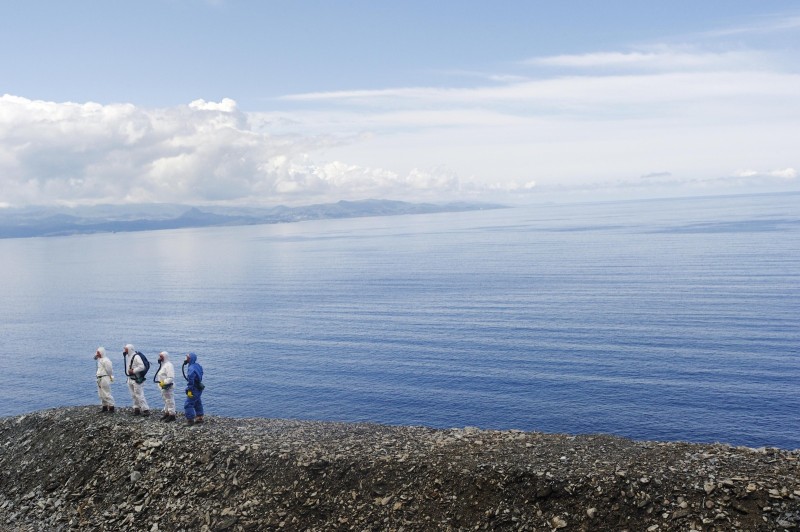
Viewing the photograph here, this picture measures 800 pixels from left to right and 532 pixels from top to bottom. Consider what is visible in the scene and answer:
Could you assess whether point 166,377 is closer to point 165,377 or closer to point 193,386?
point 165,377

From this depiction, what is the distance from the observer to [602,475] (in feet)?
72.9

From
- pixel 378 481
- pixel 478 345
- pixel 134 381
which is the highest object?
pixel 134 381

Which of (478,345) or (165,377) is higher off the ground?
(165,377)

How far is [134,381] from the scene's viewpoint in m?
30.8

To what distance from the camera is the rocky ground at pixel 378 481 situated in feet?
68.4

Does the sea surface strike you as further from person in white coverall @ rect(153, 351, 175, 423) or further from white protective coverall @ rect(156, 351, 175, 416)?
white protective coverall @ rect(156, 351, 175, 416)

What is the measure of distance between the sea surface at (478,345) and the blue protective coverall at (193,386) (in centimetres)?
1122

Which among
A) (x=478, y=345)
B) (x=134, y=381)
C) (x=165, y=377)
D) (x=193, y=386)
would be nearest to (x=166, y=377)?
(x=165, y=377)

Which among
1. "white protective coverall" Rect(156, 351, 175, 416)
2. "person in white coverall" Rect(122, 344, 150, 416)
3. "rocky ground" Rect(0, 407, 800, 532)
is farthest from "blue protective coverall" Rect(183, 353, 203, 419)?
"person in white coverall" Rect(122, 344, 150, 416)

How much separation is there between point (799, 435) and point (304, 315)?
71924mm

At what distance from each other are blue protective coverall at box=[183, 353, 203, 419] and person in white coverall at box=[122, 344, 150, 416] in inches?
103

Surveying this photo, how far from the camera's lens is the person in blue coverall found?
2825 centimetres

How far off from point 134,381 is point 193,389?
13.2ft

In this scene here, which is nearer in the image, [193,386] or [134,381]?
[193,386]
